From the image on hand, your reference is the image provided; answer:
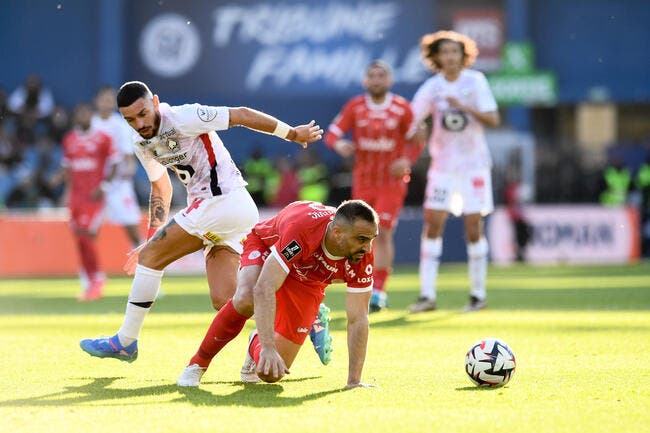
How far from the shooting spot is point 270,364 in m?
6.11

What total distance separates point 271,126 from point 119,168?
7444 millimetres

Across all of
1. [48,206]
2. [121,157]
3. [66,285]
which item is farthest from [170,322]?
[48,206]

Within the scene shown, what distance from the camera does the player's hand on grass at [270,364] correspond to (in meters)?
6.09

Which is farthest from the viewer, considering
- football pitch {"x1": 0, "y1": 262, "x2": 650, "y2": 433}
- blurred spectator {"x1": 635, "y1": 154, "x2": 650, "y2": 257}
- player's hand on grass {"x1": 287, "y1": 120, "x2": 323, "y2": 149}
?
blurred spectator {"x1": 635, "y1": 154, "x2": 650, "y2": 257}

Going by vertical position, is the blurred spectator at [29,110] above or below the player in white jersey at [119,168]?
above

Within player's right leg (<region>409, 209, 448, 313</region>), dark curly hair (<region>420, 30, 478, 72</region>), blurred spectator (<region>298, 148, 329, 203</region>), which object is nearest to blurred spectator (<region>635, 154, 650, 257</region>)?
Answer: blurred spectator (<region>298, 148, 329, 203</region>)

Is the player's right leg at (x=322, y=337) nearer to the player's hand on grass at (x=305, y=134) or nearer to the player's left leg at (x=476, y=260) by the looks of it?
the player's hand on grass at (x=305, y=134)

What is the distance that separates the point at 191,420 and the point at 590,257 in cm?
1707

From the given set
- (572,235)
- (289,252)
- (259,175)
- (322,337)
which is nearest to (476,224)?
(322,337)

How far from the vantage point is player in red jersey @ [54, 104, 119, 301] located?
45.9 feet

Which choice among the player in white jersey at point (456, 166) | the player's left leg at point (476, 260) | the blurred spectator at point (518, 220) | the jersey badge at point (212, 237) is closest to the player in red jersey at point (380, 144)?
the player in white jersey at point (456, 166)

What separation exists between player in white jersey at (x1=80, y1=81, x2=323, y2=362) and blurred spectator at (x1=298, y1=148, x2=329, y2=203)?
1466cm

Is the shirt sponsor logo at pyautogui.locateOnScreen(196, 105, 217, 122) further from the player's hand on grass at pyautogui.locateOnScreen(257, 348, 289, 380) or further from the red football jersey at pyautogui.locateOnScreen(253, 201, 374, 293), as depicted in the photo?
the player's hand on grass at pyautogui.locateOnScreen(257, 348, 289, 380)

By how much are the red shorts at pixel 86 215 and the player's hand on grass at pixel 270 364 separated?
→ 835 centimetres
